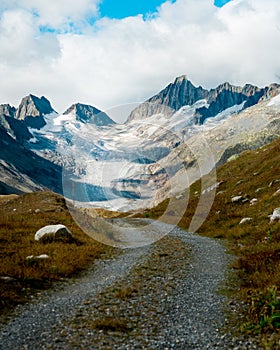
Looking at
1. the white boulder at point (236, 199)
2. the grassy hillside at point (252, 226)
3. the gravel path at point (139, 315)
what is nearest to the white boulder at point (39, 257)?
the gravel path at point (139, 315)

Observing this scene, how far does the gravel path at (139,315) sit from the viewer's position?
9.19 meters

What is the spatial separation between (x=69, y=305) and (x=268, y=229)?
15.2 meters

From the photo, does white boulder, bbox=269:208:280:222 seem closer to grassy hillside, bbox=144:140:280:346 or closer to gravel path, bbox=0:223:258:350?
grassy hillside, bbox=144:140:280:346

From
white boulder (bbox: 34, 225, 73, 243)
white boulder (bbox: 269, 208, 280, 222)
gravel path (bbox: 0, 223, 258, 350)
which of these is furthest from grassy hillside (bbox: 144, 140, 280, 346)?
white boulder (bbox: 34, 225, 73, 243)

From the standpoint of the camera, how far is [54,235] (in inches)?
867

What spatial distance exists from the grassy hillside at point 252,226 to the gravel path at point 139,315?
3.51ft

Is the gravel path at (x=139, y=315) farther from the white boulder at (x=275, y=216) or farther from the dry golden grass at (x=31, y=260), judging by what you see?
the white boulder at (x=275, y=216)

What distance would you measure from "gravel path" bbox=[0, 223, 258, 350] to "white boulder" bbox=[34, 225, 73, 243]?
219 inches

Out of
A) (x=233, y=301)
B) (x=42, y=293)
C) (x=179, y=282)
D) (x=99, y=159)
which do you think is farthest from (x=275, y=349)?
(x=99, y=159)

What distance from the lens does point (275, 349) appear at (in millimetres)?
8281

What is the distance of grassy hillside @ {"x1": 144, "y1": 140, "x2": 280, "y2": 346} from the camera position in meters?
10.5

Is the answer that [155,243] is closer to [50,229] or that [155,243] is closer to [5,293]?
[50,229]

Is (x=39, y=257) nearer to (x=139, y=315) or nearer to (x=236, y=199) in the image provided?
(x=139, y=315)

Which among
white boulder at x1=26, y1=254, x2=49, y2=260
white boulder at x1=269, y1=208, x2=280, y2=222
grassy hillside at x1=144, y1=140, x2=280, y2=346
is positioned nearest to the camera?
grassy hillside at x1=144, y1=140, x2=280, y2=346
